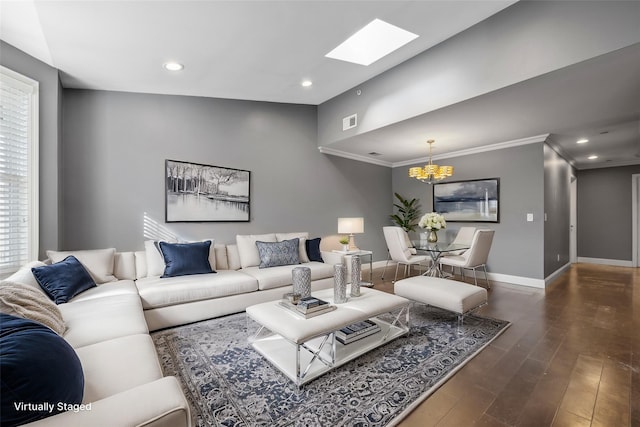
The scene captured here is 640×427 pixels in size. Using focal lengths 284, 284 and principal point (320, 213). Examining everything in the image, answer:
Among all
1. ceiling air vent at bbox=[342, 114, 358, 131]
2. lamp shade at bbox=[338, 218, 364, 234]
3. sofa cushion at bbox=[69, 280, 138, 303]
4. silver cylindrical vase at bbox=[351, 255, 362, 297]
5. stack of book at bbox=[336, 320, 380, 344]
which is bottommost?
stack of book at bbox=[336, 320, 380, 344]

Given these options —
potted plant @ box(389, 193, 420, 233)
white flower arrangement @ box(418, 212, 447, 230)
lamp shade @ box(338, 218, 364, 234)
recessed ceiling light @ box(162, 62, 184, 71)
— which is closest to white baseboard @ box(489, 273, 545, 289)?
white flower arrangement @ box(418, 212, 447, 230)

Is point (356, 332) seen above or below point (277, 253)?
below

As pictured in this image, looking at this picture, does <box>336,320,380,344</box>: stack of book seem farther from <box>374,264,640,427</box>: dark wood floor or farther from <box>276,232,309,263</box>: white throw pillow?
<box>276,232,309,263</box>: white throw pillow

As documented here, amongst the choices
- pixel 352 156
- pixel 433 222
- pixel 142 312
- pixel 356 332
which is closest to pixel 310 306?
pixel 356 332

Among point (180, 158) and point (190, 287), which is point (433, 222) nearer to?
point (190, 287)

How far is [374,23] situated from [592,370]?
3218 mm

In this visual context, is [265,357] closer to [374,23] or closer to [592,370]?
[592,370]

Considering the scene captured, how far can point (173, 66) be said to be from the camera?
2.84 meters

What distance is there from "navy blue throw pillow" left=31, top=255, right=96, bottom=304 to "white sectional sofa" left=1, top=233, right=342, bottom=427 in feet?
0.20

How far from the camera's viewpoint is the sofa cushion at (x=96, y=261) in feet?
8.84

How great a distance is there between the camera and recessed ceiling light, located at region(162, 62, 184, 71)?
279 cm

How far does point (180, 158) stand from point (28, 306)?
250cm

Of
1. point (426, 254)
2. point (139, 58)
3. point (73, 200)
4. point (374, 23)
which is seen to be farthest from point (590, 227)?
point (73, 200)

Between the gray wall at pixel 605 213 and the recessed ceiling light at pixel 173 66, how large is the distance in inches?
328
